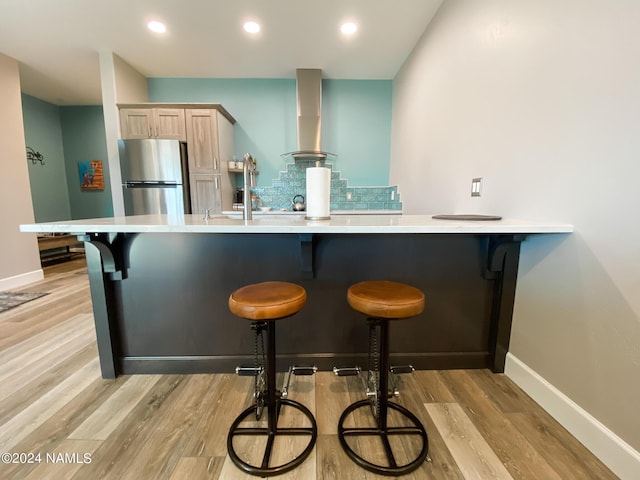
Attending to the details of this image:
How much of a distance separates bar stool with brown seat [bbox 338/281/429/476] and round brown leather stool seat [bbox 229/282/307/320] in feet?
0.81

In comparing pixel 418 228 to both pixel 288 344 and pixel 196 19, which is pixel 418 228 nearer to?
pixel 288 344

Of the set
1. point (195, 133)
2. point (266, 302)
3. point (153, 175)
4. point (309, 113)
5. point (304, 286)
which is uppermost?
point (309, 113)

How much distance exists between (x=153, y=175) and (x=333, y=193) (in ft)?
7.92

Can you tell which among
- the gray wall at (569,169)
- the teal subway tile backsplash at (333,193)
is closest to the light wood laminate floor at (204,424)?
the gray wall at (569,169)

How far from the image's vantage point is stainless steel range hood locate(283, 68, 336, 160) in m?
3.74

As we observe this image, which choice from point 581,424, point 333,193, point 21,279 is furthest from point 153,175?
point 581,424

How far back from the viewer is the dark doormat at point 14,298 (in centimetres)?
277

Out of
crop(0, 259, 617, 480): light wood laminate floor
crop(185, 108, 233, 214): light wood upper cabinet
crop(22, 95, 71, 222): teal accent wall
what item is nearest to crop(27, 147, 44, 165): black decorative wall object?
crop(22, 95, 71, 222): teal accent wall

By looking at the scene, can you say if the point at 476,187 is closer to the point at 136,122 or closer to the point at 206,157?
the point at 206,157

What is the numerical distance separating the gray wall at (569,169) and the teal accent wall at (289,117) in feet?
6.82

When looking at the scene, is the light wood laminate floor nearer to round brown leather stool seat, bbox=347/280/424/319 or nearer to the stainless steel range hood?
round brown leather stool seat, bbox=347/280/424/319

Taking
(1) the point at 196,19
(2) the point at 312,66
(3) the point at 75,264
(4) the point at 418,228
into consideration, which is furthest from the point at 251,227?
(3) the point at 75,264

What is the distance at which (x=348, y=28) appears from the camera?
2846 millimetres

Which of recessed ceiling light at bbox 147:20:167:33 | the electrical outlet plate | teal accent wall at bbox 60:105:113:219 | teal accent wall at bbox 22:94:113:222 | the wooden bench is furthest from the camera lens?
teal accent wall at bbox 60:105:113:219
